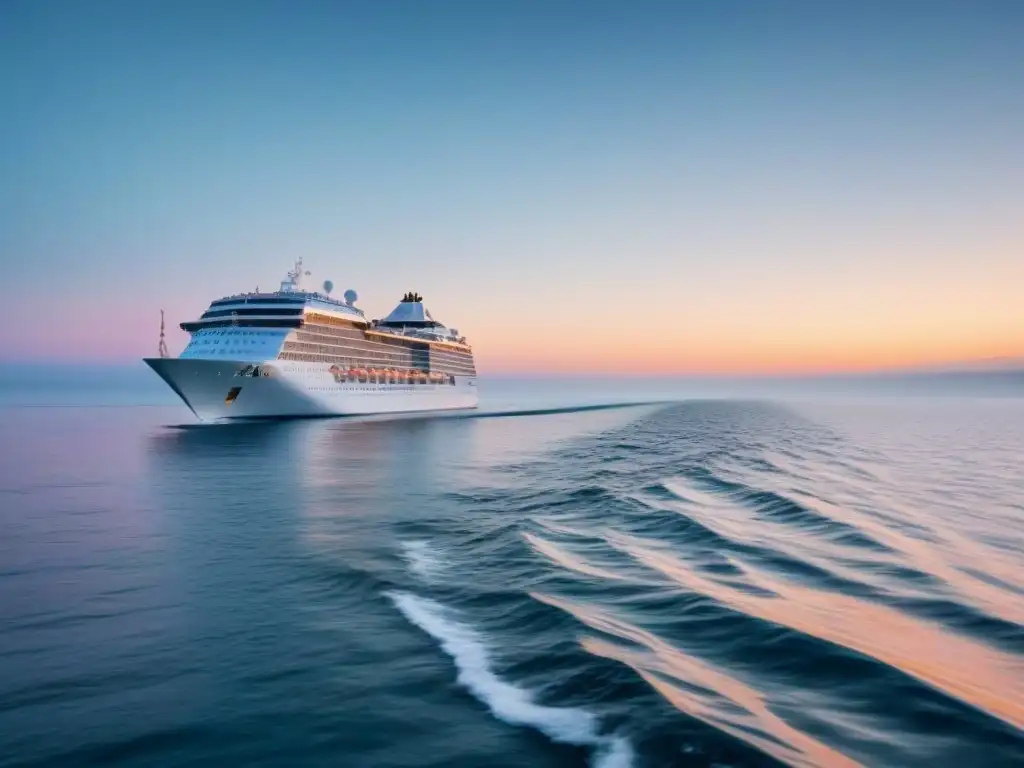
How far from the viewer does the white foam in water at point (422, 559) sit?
14227 millimetres

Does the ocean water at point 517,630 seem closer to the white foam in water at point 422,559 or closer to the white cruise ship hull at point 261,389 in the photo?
the white foam in water at point 422,559

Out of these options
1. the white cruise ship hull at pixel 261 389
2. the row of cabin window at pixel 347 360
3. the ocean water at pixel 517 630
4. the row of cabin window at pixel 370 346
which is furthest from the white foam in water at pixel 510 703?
the row of cabin window at pixel 370 346

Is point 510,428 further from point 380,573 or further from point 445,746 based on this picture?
point 445,746

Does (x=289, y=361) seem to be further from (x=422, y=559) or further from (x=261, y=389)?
(x=422, y=559)

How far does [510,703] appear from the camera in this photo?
782 centimetres

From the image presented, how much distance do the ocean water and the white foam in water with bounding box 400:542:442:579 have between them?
0.10m

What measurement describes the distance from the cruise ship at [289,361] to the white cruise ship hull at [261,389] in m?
0.11

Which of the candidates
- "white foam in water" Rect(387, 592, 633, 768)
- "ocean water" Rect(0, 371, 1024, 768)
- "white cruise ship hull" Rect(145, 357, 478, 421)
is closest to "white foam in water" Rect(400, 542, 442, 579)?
"ocean water" Rect(0, 371, 1024, 768)

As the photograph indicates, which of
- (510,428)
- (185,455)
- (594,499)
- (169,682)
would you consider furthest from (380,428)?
(169,682)

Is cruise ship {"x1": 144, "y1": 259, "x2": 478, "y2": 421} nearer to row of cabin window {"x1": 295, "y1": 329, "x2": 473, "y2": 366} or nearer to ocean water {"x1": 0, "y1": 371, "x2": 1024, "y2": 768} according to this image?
row of cabin window {"x1": 295, "y1": 329, "x2": 473, "y2": 366}

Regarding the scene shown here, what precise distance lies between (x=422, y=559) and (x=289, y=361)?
6582 cm

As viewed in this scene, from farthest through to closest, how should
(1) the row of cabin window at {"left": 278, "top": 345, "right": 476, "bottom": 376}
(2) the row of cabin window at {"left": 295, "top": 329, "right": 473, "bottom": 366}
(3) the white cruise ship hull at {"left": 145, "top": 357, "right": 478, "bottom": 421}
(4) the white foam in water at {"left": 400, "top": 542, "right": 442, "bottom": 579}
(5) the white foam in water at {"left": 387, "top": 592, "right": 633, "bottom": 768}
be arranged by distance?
(2) the row of cabin window at {"left": 295, "top": 329, "right": 473, "bottom": 366}
(1) the row of cabin window at {"left": 278, "top": 345, "right": 476, "bottom": 376}
(3) the white cruise ship hull at {"left": 145, "top": 357, "right": 478, "bottom": 421}
(4) the white foam in water at {"left": 400, "top": 542, "right": 442, "bottom": 579}
(5) the white foam in water at {"left": 387, "top": 592, "right": 633, "bottom": 768}

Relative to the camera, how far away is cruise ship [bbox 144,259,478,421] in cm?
7050

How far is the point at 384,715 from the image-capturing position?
7.51m
